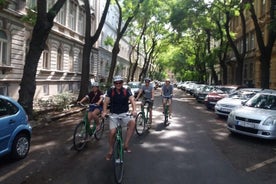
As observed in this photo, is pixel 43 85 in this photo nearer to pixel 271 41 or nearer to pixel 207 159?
pixel 271 41

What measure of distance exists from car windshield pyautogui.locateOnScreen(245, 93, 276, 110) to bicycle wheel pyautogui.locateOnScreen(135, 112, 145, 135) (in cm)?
346

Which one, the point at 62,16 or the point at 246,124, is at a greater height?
the point at 62,16

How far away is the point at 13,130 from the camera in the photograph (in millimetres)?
6715

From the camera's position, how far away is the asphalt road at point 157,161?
5930 millimetres

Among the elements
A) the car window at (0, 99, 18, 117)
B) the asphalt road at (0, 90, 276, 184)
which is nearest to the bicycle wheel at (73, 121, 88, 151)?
the asphalt road at (0, 90, 276, 184)

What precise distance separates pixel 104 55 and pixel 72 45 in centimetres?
1453

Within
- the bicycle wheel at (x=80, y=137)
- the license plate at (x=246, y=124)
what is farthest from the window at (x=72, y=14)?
the bicycle wheel at (x=80, y=137)

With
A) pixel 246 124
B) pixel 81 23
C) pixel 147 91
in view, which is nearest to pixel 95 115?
pixel 147 91

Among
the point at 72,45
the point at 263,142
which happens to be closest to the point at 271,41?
the point at 263,142

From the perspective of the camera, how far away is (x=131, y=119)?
6.62 m

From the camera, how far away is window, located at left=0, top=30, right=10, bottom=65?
59.3 feet

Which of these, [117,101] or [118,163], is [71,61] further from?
[118,163]

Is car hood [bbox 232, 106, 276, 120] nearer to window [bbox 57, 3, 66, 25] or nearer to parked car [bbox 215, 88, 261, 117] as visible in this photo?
parked car [bbox 215, 88, 261, 117]

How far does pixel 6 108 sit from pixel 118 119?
221 cm
